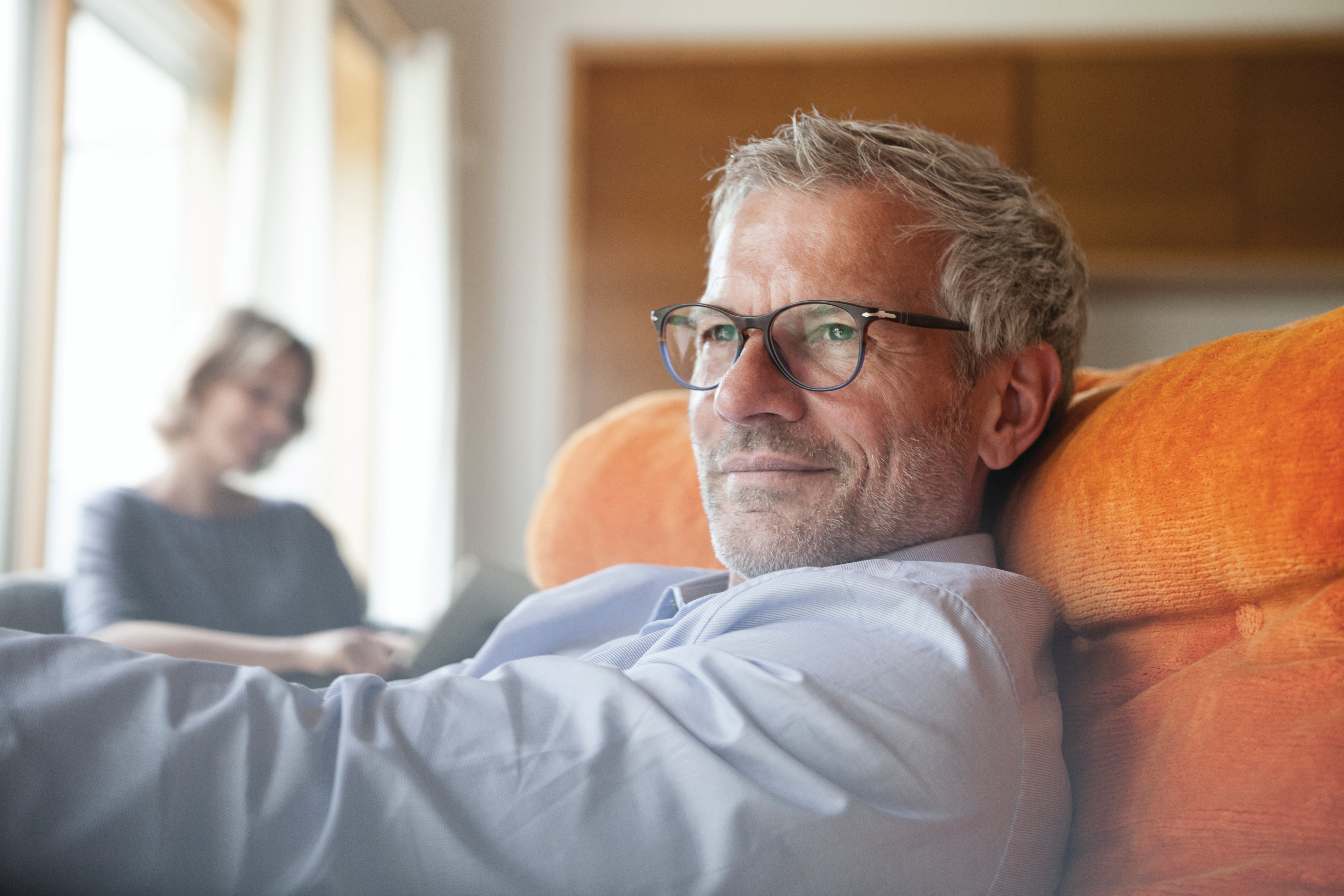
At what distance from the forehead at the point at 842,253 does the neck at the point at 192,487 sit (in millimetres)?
1789

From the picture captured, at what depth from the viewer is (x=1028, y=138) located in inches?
141

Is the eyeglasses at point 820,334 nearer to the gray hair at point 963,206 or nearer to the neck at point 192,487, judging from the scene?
the gray hair at point 963,206

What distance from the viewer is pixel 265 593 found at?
228 centimetres

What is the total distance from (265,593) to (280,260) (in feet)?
3.29

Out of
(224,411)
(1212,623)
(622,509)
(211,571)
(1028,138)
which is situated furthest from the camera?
(1028,138)

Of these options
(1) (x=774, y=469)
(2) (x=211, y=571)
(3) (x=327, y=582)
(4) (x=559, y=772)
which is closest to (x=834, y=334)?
(1) (x=774, y=469)

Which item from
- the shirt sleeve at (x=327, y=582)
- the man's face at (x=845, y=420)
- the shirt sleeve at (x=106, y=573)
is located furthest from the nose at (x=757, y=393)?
the shirt sleeve at (x=327, y=582)

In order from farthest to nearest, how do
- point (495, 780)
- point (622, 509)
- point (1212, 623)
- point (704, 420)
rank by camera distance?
point (622, 509) < point (704, 420) < point (1212, 623) < point (495, 780)

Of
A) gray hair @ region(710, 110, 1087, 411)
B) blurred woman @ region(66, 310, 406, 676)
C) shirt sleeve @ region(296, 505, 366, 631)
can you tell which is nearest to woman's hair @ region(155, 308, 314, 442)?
blurred woman @ region(66, 310, 406, 676)

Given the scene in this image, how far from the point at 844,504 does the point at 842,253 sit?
23 centimetres

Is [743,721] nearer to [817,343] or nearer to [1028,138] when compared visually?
[817,343]

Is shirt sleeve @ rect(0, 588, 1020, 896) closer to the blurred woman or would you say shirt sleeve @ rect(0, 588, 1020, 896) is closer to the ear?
the ear

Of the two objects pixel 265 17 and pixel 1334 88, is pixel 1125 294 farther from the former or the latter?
pixel 265 17

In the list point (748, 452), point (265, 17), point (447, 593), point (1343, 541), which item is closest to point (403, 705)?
point (748, 452)
